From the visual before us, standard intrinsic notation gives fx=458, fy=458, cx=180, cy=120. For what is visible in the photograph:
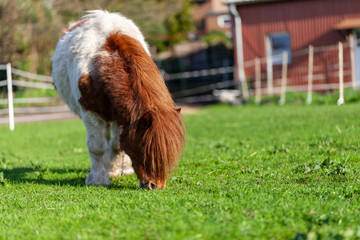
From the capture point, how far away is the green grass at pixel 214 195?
143 inches

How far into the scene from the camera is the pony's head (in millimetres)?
4996

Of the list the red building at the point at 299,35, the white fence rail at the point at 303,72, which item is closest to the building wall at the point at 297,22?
the red building at the point at 299,35

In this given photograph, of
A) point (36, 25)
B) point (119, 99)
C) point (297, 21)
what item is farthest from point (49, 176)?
point (36, 25)

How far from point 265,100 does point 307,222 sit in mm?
16952

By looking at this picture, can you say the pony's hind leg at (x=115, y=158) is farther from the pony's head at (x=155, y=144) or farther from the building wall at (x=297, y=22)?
the building wall at (x=297, y=22)

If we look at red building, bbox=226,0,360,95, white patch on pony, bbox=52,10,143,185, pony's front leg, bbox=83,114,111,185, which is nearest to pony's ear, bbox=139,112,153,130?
white patch on pony, bbox=52,10,143,185

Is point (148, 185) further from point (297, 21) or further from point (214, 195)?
point (297, 21)

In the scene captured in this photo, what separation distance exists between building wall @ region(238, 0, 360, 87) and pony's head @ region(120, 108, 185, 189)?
17.4 meters

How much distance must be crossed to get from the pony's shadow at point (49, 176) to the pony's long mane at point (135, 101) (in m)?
0.86

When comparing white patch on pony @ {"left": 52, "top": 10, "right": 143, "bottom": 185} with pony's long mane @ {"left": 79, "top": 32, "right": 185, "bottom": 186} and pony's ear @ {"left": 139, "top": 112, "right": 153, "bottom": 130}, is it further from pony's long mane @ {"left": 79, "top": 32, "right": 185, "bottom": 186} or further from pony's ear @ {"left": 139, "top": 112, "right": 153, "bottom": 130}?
pony's ear @ {"left": 139, "top": 112, "right": 153, "bottom": 130}

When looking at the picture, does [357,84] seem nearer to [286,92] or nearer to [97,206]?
[286,92]

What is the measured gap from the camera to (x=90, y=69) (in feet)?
19.6

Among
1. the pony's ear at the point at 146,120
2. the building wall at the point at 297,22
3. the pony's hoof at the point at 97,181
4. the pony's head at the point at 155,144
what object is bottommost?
the pony's hoof at the point at 97,181

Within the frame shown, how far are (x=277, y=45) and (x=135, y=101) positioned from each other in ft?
60.1
